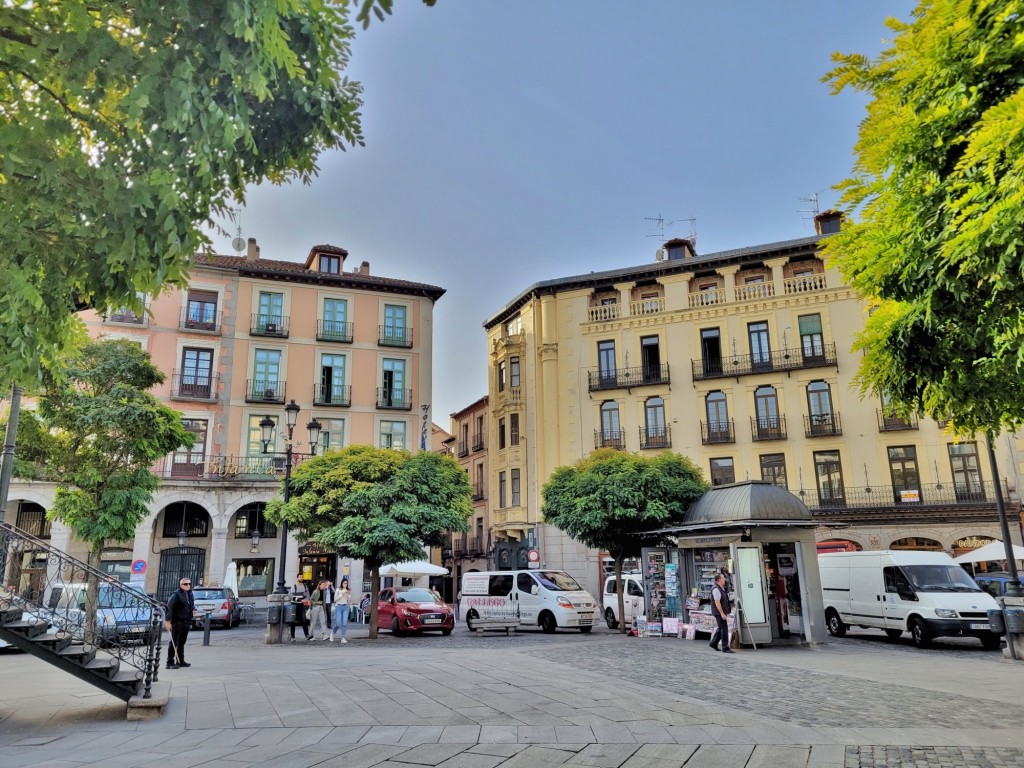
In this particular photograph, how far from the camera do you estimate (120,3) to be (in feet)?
15.7

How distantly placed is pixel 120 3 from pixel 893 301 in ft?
22.6

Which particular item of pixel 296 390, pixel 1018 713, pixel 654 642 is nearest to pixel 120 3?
pixel 1018 713

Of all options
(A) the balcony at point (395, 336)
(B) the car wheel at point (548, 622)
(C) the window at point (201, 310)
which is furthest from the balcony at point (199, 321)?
(B) the car wheel at point (548, 622)

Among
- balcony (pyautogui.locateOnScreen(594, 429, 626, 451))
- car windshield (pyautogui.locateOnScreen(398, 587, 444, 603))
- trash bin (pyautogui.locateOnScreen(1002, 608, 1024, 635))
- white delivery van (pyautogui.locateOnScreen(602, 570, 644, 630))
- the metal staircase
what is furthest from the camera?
balcony (pyautogui.locateOnScreen(594, 429, 626, 451))

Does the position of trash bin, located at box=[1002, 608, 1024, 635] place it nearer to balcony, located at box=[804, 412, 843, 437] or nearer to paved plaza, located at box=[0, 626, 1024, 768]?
paved plaza, located at box=[0, 626, 1024, 768]

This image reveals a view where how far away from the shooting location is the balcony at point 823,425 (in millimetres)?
32375

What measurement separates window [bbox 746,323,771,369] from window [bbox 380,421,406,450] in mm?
17209

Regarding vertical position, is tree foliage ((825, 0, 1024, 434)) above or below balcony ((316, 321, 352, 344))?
below

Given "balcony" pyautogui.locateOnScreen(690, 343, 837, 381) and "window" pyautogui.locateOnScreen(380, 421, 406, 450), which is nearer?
"balcony" pyautogui.locateOnScreen(690, 343, 837, 381)

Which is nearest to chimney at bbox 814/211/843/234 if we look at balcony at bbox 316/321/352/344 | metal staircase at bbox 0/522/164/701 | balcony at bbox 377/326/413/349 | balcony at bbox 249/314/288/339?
balcony at bbox 377/326/413/349

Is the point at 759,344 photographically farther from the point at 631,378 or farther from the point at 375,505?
the point at 375,505

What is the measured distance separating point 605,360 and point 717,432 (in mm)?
6508

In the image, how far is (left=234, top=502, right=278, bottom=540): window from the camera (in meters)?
33.6

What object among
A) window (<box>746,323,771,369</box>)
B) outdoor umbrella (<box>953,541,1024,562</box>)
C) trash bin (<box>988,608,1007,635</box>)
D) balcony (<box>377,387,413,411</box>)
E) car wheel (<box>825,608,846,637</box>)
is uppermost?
window (<box>746,323,771,369</box>)
